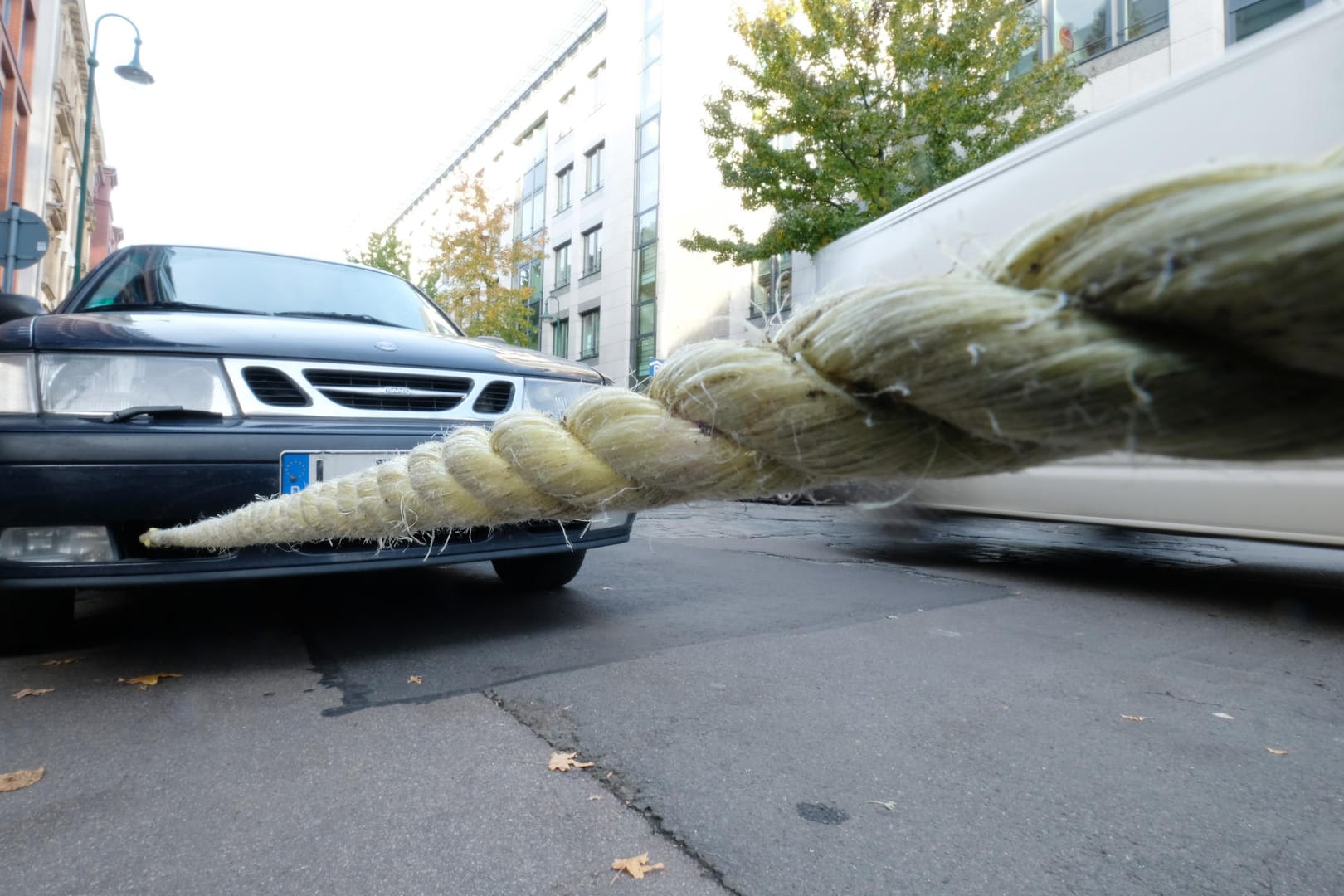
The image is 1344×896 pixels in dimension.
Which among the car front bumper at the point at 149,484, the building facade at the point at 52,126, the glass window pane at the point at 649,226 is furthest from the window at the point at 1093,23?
the building facade at the point at 52,126

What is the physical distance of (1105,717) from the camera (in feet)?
9.29

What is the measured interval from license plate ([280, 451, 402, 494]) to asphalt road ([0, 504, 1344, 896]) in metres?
0.76

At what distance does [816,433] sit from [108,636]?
3962 mm

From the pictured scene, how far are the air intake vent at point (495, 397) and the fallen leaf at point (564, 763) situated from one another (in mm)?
1374

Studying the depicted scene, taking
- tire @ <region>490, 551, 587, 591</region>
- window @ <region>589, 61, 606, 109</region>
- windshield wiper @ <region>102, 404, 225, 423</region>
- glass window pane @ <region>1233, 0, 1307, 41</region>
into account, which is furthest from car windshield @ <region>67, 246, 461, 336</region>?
window @ <region>589, 61, 606, 109</region>

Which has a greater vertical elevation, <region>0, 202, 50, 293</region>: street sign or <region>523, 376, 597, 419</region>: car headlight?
<region>0, 202, 50, 293</region>: street sign

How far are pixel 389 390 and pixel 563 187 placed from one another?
28251mm

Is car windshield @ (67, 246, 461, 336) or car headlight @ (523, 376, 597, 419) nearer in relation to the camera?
car headlight @ (523, 376, 597, 419)

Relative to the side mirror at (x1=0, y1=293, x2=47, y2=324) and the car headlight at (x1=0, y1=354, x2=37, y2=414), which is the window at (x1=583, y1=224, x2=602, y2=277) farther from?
the car headlight at (x1=0, y1=354, x2=37, y2=414)

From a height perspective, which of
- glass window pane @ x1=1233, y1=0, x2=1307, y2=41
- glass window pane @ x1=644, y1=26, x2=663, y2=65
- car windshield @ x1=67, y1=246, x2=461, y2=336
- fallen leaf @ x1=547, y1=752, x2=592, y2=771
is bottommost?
fallen leaf @ x1=547, y1=752, x2=592, y2=771

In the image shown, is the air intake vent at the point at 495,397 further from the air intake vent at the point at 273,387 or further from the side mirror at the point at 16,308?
the side mirror at the point at 16,308

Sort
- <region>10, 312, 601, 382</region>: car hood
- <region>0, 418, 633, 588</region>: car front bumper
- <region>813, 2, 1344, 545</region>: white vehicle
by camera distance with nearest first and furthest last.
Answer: <region>0, 418, 633, 588</region>: car front bumper, <region>10, 312, 601, 382</region>: car hood, <region>813, 2, 1344, 545</region>: white vehicle

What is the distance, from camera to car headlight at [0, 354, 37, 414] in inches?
99.4

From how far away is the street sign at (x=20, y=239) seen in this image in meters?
7.53
